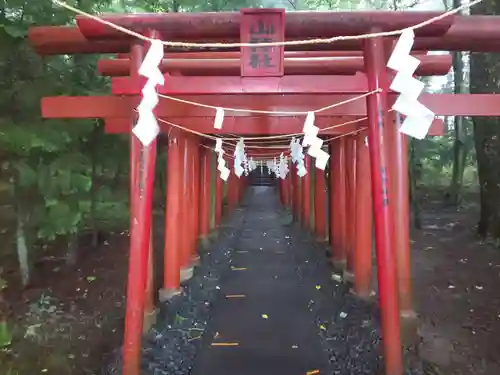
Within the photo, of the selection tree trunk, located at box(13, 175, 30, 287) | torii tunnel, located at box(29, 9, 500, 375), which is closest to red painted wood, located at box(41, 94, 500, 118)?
torii tunnel, located at box(29, 9, 500, 375)

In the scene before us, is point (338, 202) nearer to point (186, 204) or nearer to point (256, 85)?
point (186, 204)

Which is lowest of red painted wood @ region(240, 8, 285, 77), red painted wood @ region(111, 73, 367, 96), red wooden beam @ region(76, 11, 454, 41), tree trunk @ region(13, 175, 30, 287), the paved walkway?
the paved walkway

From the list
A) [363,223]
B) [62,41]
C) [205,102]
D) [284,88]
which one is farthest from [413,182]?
[62,41]

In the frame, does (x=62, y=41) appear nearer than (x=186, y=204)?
Yes

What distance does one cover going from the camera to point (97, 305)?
28.7ft

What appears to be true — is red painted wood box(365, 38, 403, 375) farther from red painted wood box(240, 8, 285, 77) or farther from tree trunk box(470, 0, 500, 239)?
tree trunk box(470, 0, 500, 239)

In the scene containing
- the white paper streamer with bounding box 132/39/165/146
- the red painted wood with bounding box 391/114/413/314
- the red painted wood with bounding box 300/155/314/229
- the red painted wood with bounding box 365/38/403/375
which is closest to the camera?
the white paper streamer with bounding box 132/39/165/146

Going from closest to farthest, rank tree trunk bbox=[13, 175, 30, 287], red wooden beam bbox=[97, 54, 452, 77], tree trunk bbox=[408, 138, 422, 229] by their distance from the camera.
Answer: red wooden beam bbox=[97, 54, 452, 77]
tree trunk bbox=[13, 175, 30, 287]
tree trunk bbox=[408, 138, 422, 229]

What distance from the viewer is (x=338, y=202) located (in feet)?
36.0

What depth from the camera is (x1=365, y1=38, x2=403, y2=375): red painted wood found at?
14.6 ft

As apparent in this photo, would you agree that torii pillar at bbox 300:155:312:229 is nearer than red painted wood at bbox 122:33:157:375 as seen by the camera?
No

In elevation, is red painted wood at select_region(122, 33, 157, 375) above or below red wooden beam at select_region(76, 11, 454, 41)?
below

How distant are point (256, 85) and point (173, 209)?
3.91m

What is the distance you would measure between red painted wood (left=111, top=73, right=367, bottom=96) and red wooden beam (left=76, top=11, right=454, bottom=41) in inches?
18.9
